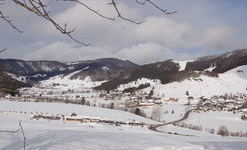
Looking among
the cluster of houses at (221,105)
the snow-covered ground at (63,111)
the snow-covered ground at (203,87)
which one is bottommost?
the snow-covered ground at (63,111)

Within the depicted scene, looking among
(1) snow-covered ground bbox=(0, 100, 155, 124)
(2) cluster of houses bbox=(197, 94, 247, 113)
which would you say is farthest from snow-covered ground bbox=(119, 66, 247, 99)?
(1) snow-covered ground bbox=(0, 100, 155, 124)

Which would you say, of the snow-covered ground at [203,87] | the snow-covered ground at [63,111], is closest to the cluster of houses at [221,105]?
the snow-covered ground at [203,87]

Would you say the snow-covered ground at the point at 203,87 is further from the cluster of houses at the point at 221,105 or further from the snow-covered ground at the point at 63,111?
the snow-covered ground at the point at 63,111

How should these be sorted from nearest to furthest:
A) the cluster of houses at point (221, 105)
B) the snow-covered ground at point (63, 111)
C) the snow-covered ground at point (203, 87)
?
the snow-covered ground at point (63, 111) < the cluster of houses at point (221, 105) < the snow-covered ground at point (203, 87)

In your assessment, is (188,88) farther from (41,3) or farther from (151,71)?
(41,3)

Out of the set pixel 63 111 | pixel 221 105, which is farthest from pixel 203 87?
pixel 63 111

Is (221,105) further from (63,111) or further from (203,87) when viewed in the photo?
(63,111)

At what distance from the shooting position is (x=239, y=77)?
14962 cm

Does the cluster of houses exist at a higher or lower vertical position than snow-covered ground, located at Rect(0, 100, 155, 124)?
higher

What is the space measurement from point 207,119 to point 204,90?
6608cm

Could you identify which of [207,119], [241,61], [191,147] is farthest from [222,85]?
[191,147]

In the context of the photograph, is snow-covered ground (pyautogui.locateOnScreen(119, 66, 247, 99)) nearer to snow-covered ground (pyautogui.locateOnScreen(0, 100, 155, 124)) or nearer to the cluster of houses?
the cluster of houses

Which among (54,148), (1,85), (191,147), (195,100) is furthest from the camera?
(195,100)

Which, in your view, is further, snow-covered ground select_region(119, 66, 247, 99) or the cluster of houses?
snow-covered ground select_region(119, 66, 247, 99)
